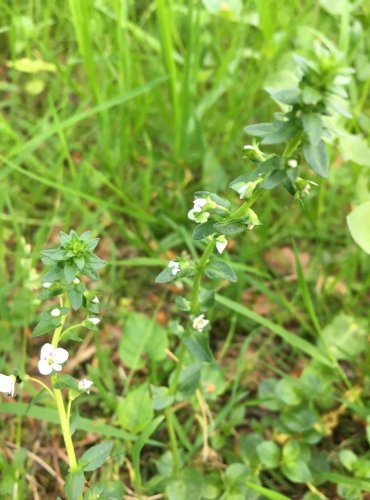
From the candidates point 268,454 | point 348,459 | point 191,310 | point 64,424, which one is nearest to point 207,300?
point 191,310

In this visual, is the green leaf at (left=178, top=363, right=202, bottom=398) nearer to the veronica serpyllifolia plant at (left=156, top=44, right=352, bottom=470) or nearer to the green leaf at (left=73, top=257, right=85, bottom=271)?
the veronica serpyllifolia plant at (left=156, top=44, right=352, bottom=470)

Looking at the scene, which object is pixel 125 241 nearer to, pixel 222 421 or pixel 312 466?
pixel 222 421

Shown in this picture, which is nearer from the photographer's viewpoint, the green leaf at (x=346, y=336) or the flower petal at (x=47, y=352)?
the flower petal at (x=47, y=352)

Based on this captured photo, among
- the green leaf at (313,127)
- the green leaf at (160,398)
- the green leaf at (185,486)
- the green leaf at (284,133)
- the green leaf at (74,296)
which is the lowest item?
the green leaf at (185,486)

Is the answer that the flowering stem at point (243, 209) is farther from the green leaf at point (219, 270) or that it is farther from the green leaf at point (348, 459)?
the green leaf at point (348, 459)

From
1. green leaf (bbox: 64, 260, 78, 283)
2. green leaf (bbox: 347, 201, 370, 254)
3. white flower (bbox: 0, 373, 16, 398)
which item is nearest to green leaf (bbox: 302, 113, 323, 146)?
green leaf (bbox: 64, 260, 78, 283)

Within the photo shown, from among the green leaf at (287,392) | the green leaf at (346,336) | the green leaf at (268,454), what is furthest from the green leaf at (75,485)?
the green leaf at (346,336)
